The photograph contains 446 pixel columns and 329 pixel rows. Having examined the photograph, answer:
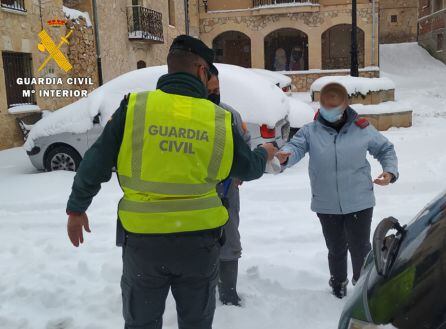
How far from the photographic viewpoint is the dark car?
1.47m

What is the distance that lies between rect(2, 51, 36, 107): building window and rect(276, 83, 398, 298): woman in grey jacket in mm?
10787

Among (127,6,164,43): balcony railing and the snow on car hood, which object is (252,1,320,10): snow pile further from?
the snow on car hood

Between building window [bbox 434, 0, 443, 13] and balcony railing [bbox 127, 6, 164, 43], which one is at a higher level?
building window [bbox 434, 0, 443, 13]

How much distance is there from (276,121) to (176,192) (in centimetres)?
523

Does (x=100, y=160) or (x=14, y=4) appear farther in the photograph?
(x=14, y=4)

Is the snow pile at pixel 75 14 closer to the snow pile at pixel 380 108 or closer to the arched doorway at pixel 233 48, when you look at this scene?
the snow pile at pixel 380 108

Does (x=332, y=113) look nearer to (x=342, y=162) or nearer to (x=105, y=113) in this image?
(x=342, y=162)

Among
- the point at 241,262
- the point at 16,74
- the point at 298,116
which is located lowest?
the point at 241,262

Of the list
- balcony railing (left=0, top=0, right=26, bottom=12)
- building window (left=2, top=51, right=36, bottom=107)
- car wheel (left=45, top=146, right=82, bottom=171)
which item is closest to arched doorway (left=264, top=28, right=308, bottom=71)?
building window (left=2, top=51, right=36, bottom=107)

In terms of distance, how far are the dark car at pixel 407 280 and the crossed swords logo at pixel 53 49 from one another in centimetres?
1286

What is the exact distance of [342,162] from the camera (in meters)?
3.40

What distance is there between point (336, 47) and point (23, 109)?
63.5 ft

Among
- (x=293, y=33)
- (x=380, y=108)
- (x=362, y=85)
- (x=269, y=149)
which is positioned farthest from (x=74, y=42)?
(x=293, y=33)

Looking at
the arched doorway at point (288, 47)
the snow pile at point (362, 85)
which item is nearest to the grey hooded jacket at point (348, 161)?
the snow pile at point (362, 85)
